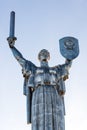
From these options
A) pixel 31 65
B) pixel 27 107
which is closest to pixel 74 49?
pixel 31 65

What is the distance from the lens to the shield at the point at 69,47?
1590 cm

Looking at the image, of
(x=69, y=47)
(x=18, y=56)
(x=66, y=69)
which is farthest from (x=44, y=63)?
(x=69, y=47)

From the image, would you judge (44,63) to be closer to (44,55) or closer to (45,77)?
(44,55)

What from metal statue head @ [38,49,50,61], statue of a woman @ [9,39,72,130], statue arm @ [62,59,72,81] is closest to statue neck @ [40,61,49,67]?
statue of a woman @ [9,39,72,130]

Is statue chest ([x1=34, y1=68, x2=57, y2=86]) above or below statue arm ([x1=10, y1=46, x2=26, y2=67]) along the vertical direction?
below

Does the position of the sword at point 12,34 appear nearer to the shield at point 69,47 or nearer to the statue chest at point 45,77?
the statue chest at point 45,77

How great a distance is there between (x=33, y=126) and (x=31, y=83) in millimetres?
1864

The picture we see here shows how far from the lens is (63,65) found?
51.2ft

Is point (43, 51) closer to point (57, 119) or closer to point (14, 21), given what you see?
point (14, 21)

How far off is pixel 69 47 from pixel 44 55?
1.10 m

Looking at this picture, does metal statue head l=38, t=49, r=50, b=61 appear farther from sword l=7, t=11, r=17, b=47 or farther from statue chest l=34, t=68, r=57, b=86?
sword l=7, t=11, r=17, b=47

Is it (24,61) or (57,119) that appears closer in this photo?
(57,119)

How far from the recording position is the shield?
15.9 metres

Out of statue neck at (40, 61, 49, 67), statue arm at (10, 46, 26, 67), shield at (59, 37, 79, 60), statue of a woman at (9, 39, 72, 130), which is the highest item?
shield at (59, 37, 79, 60)
